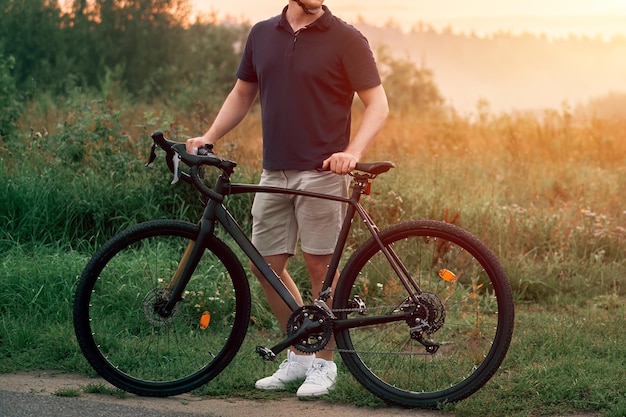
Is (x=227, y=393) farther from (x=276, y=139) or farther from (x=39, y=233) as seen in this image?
(x=39, y=233)

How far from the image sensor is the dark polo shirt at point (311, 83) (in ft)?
15.6

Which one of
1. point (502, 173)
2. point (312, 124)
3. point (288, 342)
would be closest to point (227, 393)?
point (288, 342)

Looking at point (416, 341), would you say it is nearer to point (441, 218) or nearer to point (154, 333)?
point (154, 333)

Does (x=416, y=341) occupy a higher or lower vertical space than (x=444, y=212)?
lower

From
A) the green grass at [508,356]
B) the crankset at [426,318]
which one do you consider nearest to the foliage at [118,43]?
the green grass at [508,356]

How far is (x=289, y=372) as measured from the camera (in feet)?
17.0

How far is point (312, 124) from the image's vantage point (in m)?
4.80

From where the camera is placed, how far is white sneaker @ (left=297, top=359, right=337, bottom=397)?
4953 mm

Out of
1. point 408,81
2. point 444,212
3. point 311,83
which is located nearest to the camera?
point 311,83

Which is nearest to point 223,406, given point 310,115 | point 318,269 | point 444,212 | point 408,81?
point 318,269

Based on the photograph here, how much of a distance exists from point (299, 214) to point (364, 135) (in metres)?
0.55

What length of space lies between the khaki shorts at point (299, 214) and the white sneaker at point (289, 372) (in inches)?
23.3

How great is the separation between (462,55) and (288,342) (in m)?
53.4

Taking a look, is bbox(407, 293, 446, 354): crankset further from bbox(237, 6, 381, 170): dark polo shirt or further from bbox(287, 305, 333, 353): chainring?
bbox(237, 6, 381, 170): dark polo shirt
